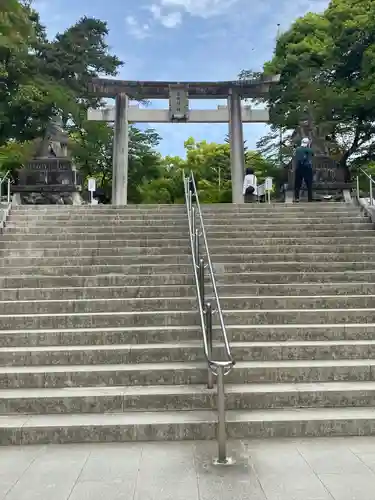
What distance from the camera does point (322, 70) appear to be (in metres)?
16.3

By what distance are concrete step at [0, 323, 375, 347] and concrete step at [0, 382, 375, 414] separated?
33.4 inches

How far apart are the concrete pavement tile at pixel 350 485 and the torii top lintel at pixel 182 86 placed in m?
13.7

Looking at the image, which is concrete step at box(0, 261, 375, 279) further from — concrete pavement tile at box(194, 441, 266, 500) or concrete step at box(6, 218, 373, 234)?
concrete pavement tile at box(194, 441, 266, 500)

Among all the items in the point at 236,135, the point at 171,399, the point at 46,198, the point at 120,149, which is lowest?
the point at 171,399

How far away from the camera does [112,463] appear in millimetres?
3381

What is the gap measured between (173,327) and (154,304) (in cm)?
54

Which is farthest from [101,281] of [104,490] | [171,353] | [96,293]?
[104,490]

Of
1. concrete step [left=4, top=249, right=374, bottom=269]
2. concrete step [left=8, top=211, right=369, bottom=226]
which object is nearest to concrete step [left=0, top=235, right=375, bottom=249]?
concrete step [left=4, top=249, right=374, bottom=269]

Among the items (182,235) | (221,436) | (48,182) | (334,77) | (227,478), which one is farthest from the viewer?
(334,77)

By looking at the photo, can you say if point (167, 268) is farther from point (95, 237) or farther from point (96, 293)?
point (95, 237)

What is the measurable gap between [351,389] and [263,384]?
77 centimetres

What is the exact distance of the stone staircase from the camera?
399cm

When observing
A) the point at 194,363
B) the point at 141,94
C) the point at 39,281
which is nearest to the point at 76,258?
the point at 39,281

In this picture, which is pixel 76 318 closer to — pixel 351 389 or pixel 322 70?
pixel 351 389
